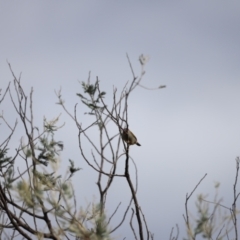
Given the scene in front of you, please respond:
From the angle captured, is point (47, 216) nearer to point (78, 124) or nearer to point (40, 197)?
point (40, 197)

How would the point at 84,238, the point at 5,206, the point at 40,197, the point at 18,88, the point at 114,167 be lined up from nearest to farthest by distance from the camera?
the point at 84,238
the point at 40,197
the point at 5,206
the point at 114,167
the point at 18,88

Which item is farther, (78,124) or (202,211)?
(78,124)

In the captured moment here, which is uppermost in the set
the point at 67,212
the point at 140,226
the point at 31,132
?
the point at 31,132

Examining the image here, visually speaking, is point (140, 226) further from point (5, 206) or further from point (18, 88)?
point (18, 88)

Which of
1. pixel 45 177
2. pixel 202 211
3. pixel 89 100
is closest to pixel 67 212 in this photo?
pixel 45 177

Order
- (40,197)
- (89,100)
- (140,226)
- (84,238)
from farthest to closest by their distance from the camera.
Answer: (89,100) → (140,226) → (40,197) → (84,238)

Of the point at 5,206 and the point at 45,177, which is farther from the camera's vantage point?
the point at 5,206

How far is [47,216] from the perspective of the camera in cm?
303

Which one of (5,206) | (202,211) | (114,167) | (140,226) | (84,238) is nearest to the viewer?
(84,238)

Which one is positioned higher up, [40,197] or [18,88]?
[18,88]

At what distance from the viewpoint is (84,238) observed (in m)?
2.14

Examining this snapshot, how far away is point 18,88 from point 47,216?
5.36 feet

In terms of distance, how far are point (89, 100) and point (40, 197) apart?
71.5 inches

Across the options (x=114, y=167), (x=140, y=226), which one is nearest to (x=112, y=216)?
(x=114, y=167)
